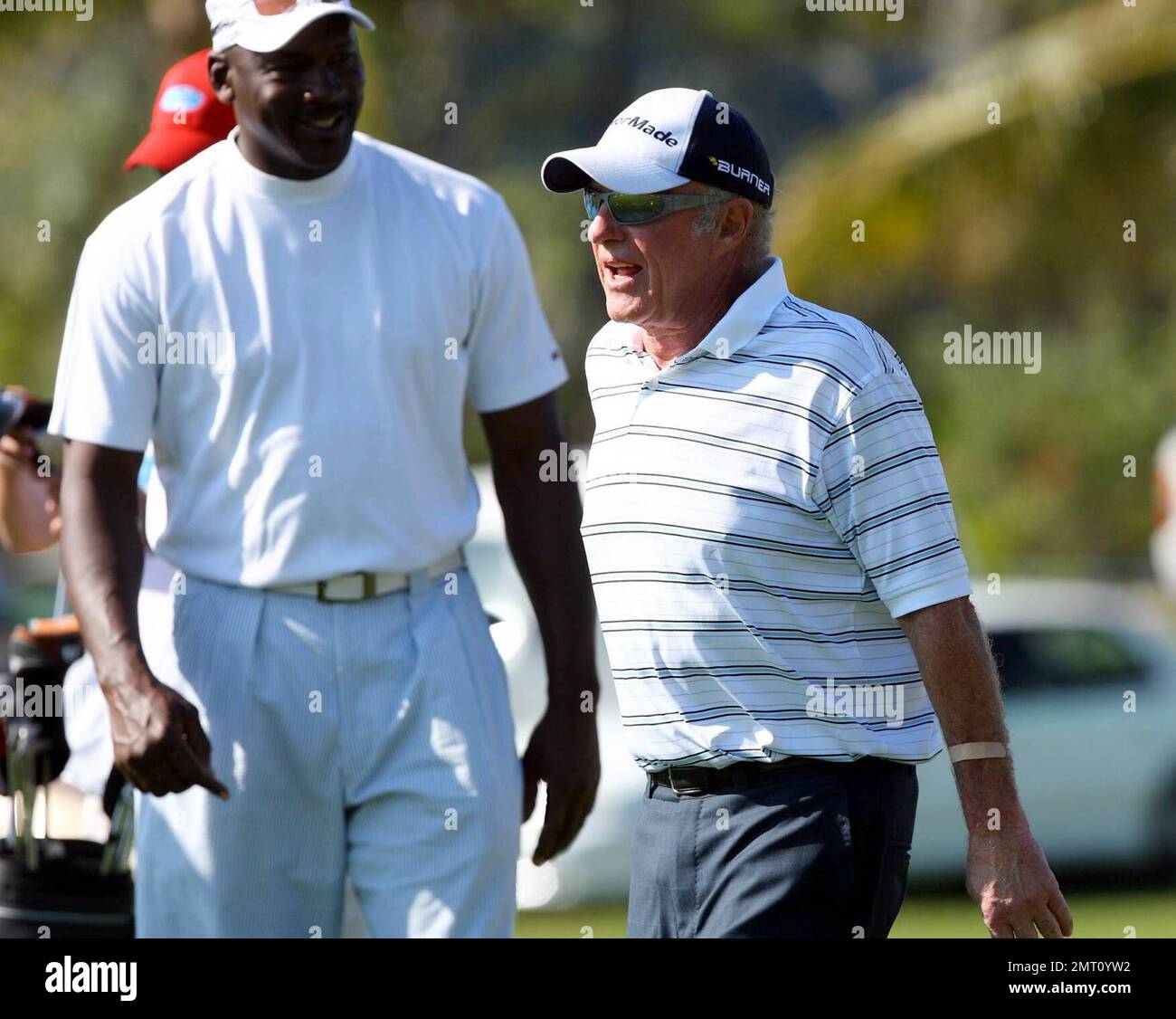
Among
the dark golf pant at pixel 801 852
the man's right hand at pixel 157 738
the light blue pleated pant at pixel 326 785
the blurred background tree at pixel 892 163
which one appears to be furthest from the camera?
the blurred background tree at pixel 892 163

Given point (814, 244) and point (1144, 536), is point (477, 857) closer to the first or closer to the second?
point (814, 244)

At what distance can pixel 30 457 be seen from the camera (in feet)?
16.3

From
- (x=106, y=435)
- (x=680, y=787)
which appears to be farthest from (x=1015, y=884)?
(x=106, y=435)

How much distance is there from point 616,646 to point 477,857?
74 cm

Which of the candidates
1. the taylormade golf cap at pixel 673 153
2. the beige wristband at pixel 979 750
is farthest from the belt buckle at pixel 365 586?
the beige wristband at pixel 979 750

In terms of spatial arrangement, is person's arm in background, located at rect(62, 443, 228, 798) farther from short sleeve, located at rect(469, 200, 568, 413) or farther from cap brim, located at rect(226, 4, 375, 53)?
cap brim, located at rect(226, 4, 375, 53)

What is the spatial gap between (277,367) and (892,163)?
1051cm

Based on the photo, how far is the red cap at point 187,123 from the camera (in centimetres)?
482

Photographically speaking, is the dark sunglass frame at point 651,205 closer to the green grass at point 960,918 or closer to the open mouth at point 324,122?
the open mouth at point 324,122

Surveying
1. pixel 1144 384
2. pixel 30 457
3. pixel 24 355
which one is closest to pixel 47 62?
pixel 24 355

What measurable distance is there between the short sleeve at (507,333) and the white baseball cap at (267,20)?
0.55m

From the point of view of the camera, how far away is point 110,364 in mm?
4121

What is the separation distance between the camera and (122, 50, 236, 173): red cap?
482cm

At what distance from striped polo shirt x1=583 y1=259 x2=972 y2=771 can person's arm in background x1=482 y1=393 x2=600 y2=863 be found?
0.80m
